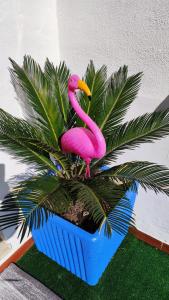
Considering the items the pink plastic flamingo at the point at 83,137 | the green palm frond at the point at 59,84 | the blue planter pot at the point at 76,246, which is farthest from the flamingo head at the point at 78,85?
the blue planter pot at the point at 76,246

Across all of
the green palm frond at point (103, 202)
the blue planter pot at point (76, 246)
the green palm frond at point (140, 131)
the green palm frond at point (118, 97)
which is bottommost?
the blue planter pot at point (76, 246)

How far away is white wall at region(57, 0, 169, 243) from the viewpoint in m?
1.43

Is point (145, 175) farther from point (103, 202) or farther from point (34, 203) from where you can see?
point (34, 203)

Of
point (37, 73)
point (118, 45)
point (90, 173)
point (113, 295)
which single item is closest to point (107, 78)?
point (118, 45)

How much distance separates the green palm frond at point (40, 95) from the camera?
4.86ft

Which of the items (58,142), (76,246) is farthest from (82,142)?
(76,246)

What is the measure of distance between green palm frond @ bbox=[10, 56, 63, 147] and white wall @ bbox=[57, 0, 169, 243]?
374 millimetres

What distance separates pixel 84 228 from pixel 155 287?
2.41 feet

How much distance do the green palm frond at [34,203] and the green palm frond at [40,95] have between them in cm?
32

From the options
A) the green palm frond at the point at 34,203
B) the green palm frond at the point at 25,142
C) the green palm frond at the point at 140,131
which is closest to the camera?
the green palm frond at the point at 34,203

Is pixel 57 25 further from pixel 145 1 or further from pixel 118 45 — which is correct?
pixel 145 1

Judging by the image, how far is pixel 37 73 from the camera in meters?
1.52

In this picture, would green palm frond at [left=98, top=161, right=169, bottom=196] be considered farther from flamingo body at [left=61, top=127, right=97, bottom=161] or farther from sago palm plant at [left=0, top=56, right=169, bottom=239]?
flamingo body at [left=61, top=127, right=97, bottom=161]

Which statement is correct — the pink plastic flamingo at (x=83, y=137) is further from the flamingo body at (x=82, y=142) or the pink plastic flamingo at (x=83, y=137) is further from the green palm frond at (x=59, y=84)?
the green palm frond at (x=59, y=84)
